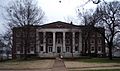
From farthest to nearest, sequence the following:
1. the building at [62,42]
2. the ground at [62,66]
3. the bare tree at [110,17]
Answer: the building at [62,42], the bare tree at [110,17], the ground at [62,66]

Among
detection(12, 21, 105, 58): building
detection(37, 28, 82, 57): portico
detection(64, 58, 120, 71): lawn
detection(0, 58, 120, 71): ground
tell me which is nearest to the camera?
detection(0, 58, 120, 71): ground

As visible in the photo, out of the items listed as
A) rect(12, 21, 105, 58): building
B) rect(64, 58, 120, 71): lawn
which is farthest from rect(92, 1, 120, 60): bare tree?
rect(12, 21, 105, 58): building

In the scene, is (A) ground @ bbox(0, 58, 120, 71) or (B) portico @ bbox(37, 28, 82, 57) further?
(B) portico @ bbox(37, 28, 82, 57)

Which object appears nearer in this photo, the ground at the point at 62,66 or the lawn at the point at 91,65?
the ground at the point at 62,66

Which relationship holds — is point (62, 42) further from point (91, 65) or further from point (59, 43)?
point (91, 65)

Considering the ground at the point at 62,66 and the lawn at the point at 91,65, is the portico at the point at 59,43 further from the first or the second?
the ground at the point at 62,66

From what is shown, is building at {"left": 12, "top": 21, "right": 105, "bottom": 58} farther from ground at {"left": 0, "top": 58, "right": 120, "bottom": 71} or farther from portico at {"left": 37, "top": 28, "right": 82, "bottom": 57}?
ground at {"left": 0, "top": 58, "right": 120, "bottom": 71}

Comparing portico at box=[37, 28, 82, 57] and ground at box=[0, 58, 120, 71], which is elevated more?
portico at box=[37, 28, 82, 57]

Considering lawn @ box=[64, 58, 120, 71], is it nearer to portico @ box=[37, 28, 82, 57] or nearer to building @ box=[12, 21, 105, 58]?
building @ box=[12, 21, 105, 58]

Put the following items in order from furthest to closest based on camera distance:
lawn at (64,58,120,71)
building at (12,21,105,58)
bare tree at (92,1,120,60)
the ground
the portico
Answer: the portico → building at (12,21,105,58) → bare tree at (92,1,120,60) → lawn at (64,58,120,71) → the ground

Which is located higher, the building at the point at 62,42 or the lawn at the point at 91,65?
the building at the point at 62,42

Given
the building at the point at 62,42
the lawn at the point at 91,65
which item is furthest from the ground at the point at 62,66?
the building at the point at 62,42

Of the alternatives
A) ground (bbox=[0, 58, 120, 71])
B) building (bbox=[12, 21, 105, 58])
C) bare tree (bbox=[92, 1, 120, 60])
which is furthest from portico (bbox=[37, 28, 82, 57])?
ground (bbox=[0, 58, 120, 71])

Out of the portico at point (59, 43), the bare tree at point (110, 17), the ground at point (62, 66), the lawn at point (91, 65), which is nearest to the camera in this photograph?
the ground at point (62, 66)
